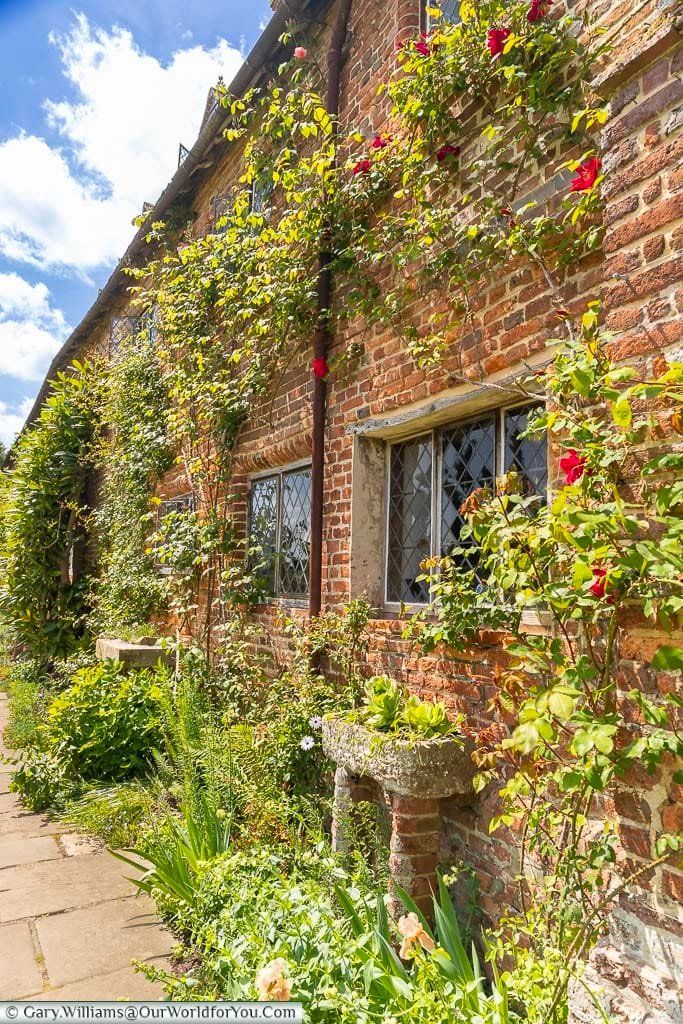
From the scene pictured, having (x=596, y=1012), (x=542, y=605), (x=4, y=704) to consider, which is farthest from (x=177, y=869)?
(x=4, y=704)

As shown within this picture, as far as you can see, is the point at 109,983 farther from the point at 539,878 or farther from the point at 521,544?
the point at 521,544

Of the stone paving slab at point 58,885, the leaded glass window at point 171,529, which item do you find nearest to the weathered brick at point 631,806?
the stone paving slab at point 58,885

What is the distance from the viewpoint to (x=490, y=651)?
3.08 metres

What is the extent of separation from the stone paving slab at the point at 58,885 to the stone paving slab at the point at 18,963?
174 mm

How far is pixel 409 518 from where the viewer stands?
13.5 ft

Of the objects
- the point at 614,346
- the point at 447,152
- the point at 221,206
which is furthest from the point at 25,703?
the point at 614,346

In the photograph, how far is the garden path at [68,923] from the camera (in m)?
2.90

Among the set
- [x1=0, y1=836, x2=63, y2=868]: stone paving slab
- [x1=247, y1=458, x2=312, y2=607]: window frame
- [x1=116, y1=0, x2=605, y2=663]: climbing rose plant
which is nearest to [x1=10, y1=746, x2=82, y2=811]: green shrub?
[x1=0, y1=836, x2=63, y2=868]: stone paving slab

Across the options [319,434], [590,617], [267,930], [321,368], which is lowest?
[267,930]

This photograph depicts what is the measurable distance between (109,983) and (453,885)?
1.62 meters

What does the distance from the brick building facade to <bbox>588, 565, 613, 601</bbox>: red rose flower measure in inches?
7.6

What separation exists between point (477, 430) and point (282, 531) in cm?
250

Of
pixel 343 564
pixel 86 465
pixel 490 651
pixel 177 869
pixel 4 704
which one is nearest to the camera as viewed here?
pixel 490 651

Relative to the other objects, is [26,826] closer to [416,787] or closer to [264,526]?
[264,526]
